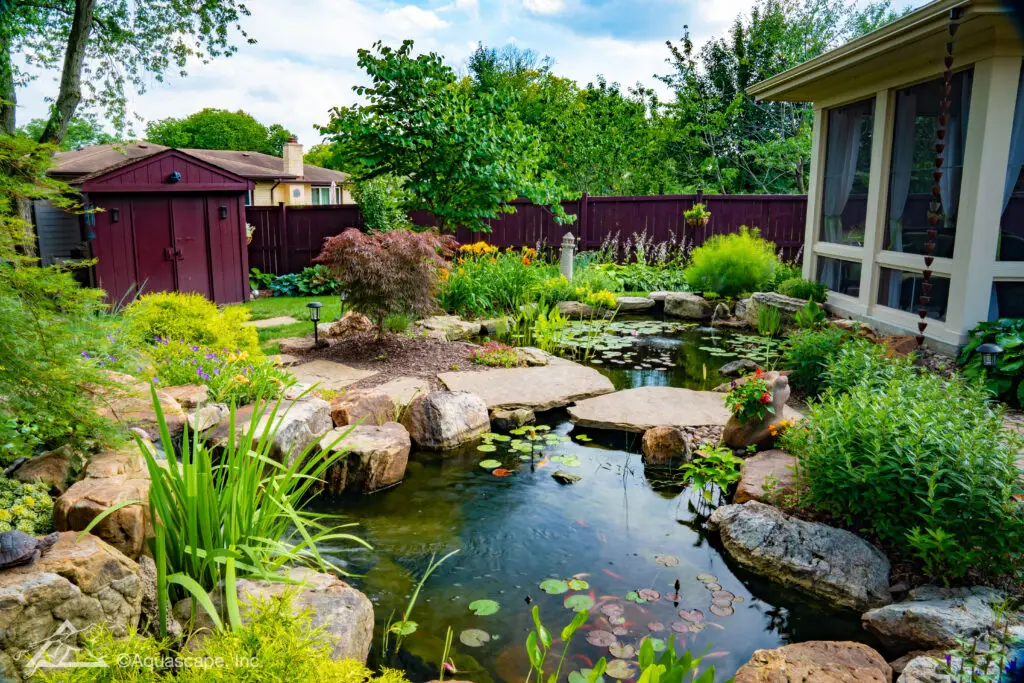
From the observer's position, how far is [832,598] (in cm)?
323

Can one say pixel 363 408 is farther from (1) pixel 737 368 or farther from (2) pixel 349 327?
(1) pixel 737 368

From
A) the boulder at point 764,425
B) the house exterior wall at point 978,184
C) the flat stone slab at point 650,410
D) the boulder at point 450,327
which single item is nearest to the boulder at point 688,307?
the house exterior wall at point 978,184

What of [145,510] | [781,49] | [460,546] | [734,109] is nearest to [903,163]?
[460,546]

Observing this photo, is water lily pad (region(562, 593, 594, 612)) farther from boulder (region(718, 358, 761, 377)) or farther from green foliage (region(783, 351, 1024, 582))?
boulder (region(718, 358, 761, 377))

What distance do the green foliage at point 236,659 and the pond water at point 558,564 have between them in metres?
1.01

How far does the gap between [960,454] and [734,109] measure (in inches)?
672

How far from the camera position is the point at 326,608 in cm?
257

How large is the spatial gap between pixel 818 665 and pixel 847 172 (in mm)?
7122

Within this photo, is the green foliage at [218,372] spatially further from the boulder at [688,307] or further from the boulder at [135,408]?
the boulder at [688,307]

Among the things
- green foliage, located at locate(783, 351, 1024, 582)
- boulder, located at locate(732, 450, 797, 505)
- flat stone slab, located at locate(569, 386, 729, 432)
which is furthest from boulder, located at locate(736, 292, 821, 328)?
green foliage, located at locate(783, 351, 1024, 582)

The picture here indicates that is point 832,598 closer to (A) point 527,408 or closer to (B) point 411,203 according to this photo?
(A) point 527,408

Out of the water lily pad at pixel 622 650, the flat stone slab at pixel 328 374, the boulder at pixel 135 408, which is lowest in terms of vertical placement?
the water lily pad at pixel 622 650

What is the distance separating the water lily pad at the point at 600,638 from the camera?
9.50 ft

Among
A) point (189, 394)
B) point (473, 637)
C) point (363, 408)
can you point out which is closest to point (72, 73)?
point (189, 394)
